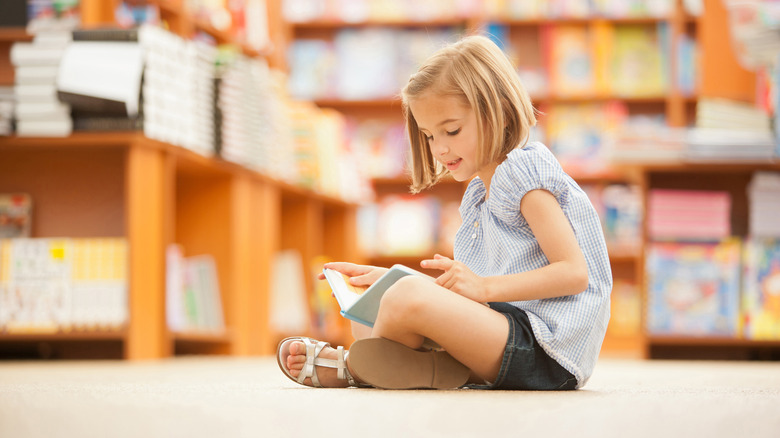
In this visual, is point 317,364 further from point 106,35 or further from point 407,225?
point 407,225

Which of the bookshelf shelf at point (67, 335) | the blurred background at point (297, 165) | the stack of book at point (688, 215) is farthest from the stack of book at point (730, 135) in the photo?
the bookshelf shelf at point (67, 335)

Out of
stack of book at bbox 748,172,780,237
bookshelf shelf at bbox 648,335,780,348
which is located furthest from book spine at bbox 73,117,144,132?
stack of book at bbox 748,172,780,237

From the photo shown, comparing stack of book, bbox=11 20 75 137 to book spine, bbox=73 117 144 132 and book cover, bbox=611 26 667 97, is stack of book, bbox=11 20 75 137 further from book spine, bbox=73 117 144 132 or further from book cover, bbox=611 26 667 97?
book cover, bbox=611 26 667 97

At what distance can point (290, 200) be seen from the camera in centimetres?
432

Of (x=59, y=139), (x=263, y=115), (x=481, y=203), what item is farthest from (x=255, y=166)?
(x=481, y=203)

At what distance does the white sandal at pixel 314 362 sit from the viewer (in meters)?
1.49

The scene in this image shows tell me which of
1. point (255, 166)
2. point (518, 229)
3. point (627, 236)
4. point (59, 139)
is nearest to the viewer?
point (518, 229)

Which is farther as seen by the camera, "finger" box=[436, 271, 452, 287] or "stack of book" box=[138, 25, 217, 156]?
"stack of book" box=[138, 25, 217, 156]

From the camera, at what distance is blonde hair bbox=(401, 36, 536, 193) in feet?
4.95

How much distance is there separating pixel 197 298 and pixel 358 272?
1.90 meters

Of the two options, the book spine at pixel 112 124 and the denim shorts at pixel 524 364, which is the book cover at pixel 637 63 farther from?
the denim shorts at pixel 524 364

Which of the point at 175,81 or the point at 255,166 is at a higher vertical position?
the point at 175,81

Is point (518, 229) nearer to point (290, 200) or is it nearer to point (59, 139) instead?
point (59, 139)

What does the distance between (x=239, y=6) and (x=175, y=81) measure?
139 centimetres
